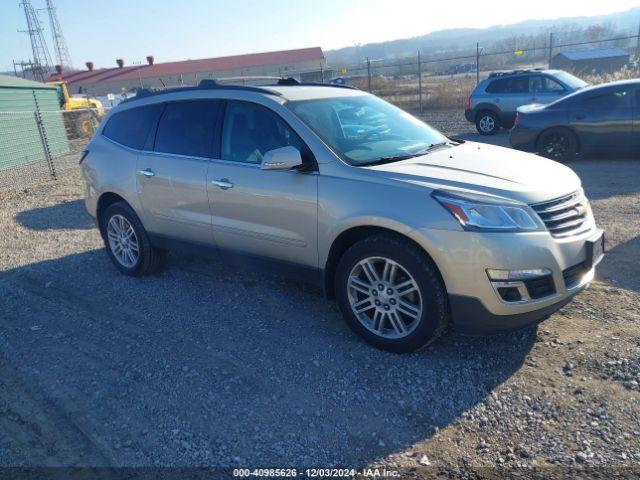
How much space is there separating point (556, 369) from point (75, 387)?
323 cm

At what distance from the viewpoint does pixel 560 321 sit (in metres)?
4.00

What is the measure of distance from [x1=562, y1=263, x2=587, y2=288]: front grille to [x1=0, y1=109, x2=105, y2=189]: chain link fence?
12.4 m

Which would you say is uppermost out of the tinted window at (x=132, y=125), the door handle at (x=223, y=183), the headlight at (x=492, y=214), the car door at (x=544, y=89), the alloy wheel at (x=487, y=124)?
the tinted window at (x=132, y=125)

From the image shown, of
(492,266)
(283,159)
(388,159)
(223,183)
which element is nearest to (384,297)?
(492,266)

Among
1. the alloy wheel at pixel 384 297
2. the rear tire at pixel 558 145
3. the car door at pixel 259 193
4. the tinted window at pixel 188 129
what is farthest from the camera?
the rear tire at pixel 558 145

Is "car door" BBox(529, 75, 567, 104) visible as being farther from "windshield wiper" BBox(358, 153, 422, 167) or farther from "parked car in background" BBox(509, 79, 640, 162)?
"windshield wiper" BBox(358, 153, 422, 167)

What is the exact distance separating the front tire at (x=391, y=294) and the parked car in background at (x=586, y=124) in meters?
7.65

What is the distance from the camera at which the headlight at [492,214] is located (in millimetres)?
3264

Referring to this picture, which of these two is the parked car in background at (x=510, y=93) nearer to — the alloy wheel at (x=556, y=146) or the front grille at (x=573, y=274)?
the alloy wheel at (x=556, y=146)

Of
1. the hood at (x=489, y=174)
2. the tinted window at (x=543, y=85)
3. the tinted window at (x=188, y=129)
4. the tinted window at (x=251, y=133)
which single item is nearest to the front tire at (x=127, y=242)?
the tinted window at (x=188, y=129)

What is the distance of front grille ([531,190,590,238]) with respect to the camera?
3.38 meters

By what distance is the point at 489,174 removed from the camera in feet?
12.0

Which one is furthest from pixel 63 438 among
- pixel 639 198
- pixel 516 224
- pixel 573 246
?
pixel 639 198

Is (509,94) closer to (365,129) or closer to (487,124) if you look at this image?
(487,124)
